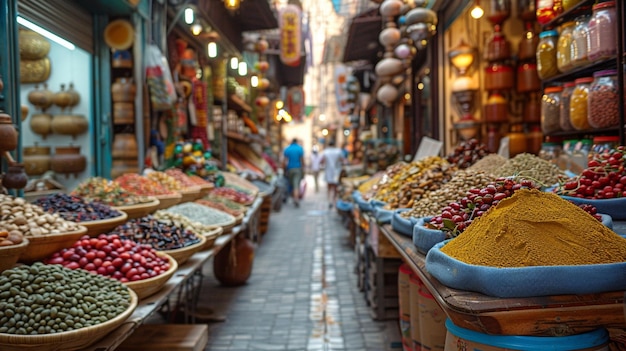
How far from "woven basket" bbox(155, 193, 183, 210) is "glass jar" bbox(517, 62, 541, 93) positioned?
3.84 metres

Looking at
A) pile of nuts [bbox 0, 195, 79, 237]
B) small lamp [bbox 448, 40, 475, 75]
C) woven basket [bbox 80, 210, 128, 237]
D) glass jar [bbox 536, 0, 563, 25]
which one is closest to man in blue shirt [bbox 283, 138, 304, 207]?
small lamp [bbox 448, 40, 475, 75]

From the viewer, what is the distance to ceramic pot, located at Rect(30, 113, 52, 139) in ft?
21.0

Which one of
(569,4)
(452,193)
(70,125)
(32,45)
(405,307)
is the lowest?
(405,307)

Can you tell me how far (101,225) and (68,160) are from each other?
109 inches

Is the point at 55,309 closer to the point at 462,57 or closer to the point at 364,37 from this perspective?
the point at 462,57

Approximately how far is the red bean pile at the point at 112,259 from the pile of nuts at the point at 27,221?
13cm

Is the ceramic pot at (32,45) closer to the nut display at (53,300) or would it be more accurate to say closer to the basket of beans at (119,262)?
the basket of beans at (119,262)

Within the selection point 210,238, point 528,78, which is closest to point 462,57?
point 528,78

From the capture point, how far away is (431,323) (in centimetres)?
276

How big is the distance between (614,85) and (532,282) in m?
2.17

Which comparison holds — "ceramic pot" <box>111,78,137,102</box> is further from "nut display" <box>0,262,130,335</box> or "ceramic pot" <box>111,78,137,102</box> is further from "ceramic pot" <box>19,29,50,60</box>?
"nut display" <box>0,262,130,335</box>

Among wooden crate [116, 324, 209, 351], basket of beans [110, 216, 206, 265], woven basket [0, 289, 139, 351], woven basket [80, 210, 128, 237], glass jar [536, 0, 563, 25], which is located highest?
glass jar [536, 0, 563, 25]

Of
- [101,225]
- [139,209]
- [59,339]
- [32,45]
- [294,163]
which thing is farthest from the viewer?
[294,163]

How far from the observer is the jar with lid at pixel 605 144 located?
3375 mm
